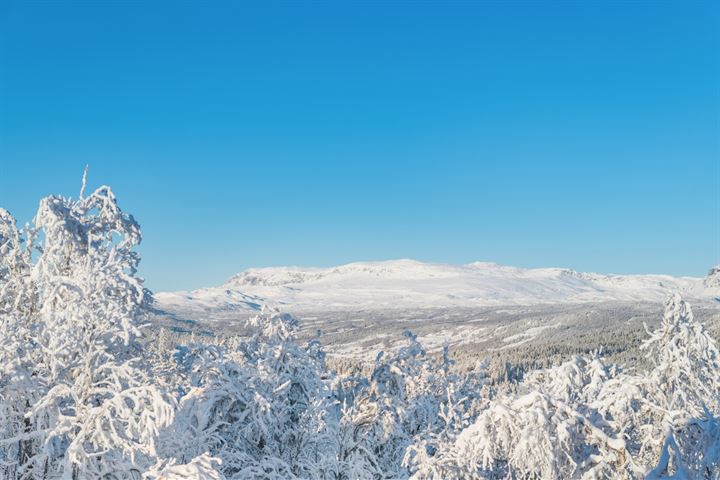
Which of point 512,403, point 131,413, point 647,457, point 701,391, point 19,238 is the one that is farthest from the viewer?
point 701,391

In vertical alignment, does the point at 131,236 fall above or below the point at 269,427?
above

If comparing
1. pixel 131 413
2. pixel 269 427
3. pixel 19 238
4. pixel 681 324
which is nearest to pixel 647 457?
pixel 681 324

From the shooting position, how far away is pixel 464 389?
1363 inches

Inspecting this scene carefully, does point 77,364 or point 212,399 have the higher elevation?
point 77,364

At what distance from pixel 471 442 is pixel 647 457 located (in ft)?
9.00

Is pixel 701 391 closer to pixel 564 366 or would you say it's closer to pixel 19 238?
pixel 564 366

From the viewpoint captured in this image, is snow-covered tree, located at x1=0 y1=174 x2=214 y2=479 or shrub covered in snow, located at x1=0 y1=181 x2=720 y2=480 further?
snow-covered tree, located at x1=0 y1=174 x2=214 y2=479

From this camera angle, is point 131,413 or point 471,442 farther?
point 131,413

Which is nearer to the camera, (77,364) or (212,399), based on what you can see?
(77,364)

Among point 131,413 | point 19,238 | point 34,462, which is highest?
point 19,238

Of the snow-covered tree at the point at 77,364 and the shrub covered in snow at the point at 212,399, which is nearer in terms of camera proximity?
the shrub covered in snow at the point at 212,399

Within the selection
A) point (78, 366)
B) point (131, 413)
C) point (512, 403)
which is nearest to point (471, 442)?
point (512, 403)

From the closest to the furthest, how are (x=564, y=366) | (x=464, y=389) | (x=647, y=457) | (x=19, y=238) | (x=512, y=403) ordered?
1. (x=512, y=403)
2. (x=647, y=457)
3. (x=564, y=366)
4. (x=19, y=238)
5. (x=464, y=389)

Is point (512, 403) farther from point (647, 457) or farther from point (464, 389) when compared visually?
point (464, 389)
